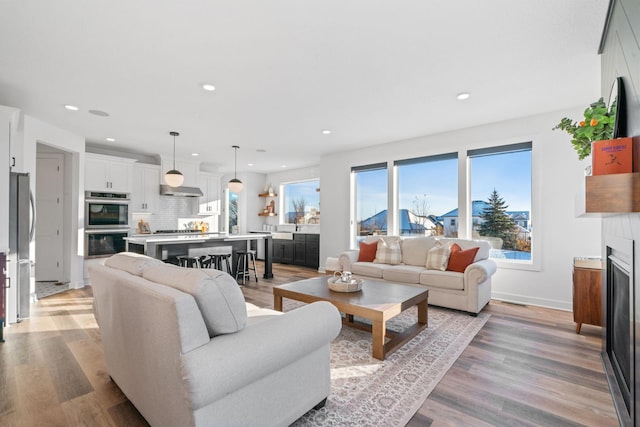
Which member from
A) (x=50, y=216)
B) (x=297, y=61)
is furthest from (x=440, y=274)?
(x=50, y=216)

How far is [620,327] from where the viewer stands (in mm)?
2025

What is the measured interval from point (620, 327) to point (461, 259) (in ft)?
6.71

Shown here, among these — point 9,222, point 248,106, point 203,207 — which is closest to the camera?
point 9,222

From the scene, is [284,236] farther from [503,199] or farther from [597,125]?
[597,125]

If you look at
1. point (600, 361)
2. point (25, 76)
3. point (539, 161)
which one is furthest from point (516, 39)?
point (25, 76)

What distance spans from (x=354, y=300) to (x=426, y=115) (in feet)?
9.31

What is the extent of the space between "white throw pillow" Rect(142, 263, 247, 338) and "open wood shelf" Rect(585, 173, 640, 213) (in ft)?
6.01

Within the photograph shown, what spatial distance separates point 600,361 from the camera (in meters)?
2.57

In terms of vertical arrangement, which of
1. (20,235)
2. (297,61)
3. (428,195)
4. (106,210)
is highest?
(297,61)

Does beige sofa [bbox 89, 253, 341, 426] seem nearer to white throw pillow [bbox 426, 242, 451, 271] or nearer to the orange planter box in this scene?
the orange planter box

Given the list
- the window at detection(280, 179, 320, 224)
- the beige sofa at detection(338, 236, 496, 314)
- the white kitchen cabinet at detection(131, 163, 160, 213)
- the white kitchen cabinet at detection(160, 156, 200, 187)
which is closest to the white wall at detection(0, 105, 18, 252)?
the white kitchen cabinet at detection(131, 163, 160, 213)

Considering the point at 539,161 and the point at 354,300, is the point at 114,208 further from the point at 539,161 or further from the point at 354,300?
the point at 539,161

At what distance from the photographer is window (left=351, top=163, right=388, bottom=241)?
6016 millimetres

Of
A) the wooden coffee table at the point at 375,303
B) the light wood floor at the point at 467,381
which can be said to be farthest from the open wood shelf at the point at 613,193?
the wooden coffee table at the point at 375,303
